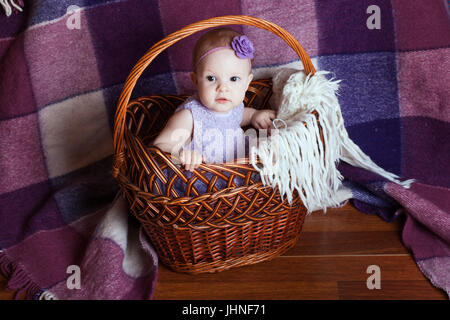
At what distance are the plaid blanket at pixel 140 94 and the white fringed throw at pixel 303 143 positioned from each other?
0.24m

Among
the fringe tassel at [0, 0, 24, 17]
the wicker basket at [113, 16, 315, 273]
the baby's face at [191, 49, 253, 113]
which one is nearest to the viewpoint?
the wicker basket at [113, 16, 315, 273]

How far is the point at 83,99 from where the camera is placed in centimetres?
150

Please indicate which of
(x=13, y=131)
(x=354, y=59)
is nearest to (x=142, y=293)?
(x=13, y=131)

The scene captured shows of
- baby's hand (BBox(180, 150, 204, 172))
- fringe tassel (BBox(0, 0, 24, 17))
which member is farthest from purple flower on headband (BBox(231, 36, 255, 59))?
fringe tassel (BBox(0, 0, 24, 17))

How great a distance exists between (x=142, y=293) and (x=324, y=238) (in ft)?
1.72

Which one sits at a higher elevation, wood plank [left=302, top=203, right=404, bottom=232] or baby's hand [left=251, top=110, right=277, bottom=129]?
baby's hand [left=251, top=110, right=277, bottom=129]

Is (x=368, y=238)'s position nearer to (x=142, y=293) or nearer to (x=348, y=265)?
(x=348, y=265)

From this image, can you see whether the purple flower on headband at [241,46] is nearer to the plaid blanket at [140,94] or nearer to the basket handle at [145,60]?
the basket handle at [145,60]

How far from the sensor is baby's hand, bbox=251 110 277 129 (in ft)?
4.47

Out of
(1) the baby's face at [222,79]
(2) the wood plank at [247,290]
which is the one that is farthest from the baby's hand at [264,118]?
(2) the wood plank at [247,290]

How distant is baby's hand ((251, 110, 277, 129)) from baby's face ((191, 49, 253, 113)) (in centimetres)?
13

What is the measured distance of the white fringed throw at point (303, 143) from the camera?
109cm

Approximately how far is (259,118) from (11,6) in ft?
2.52

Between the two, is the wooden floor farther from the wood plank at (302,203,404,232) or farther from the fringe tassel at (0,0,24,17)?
the fringe tassel at (0,0,24,17)
